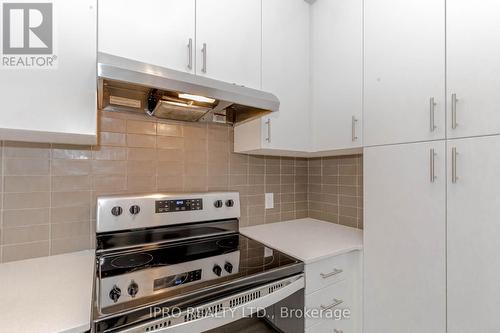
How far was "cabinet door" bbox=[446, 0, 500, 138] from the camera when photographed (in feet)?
2.83

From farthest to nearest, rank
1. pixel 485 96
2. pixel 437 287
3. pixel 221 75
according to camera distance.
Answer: pixel 221 75 → pixel 437 287 → pixel 485 96

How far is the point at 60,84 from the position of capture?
83 cm

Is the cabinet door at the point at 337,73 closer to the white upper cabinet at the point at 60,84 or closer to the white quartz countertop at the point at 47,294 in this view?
the white upper cabinet at the point at 60,84

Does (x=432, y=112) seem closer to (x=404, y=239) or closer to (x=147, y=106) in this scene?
(x=404, y=239)

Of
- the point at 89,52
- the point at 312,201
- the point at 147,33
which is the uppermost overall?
the point at 147,33

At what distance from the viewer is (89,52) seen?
0.89m

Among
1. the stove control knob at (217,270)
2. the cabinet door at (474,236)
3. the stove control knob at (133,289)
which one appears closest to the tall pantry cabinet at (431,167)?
the cabinet door at (474,236)

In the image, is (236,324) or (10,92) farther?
(236,324)

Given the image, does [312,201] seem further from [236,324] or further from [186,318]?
[186,318]

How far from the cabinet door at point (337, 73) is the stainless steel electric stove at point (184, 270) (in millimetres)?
725

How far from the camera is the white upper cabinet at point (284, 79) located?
1395 mm

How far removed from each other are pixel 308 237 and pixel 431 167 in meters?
0.76

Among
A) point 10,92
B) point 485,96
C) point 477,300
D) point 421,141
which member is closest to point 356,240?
point 477,300

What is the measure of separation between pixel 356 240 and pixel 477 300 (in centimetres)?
56
